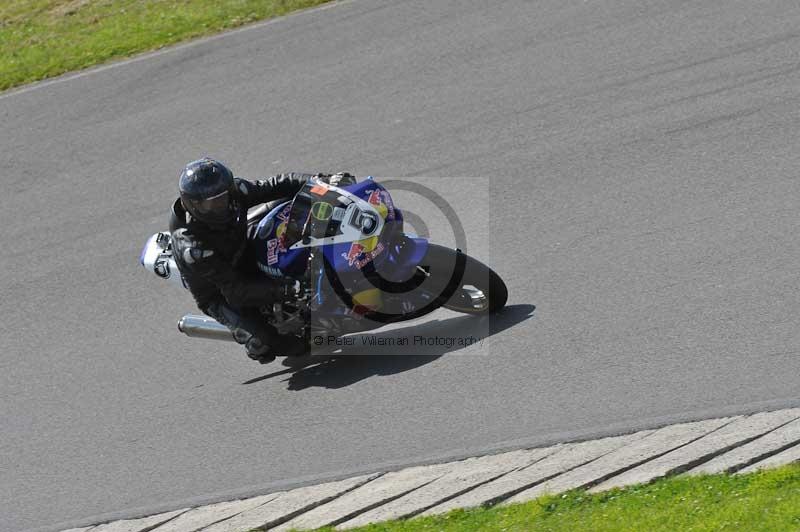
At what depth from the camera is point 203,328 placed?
8.27 meters

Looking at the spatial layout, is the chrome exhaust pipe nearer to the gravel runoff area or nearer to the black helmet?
the black helmet

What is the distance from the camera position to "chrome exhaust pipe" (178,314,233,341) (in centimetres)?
816

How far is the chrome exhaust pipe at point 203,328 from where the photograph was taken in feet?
26.8

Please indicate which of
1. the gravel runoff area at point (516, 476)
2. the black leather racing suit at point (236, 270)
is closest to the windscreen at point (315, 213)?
the black leather racing suit at point (236, 270)

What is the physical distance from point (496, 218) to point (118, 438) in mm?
3509

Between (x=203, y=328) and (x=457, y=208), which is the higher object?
(x=457, y=208)

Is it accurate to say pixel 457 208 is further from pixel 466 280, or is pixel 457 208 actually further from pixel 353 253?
pixel 353 253

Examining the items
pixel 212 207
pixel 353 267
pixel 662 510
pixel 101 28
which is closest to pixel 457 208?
pixel 353 267

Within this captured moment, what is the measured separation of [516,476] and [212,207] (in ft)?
8.94

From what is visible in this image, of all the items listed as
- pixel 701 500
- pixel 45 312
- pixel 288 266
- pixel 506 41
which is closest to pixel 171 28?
pixel 506 41

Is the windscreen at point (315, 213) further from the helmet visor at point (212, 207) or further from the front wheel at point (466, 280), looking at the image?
the front wheel at point (466, 280)

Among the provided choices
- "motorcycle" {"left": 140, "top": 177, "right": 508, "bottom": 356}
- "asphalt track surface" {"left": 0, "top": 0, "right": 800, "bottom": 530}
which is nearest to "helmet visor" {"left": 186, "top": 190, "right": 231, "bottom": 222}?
"motorcycle" {"left": 140, "top": 177, "right": 508, "bottom": 356}

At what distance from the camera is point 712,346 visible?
6.88 metres

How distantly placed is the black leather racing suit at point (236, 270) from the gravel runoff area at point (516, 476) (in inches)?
56.8
